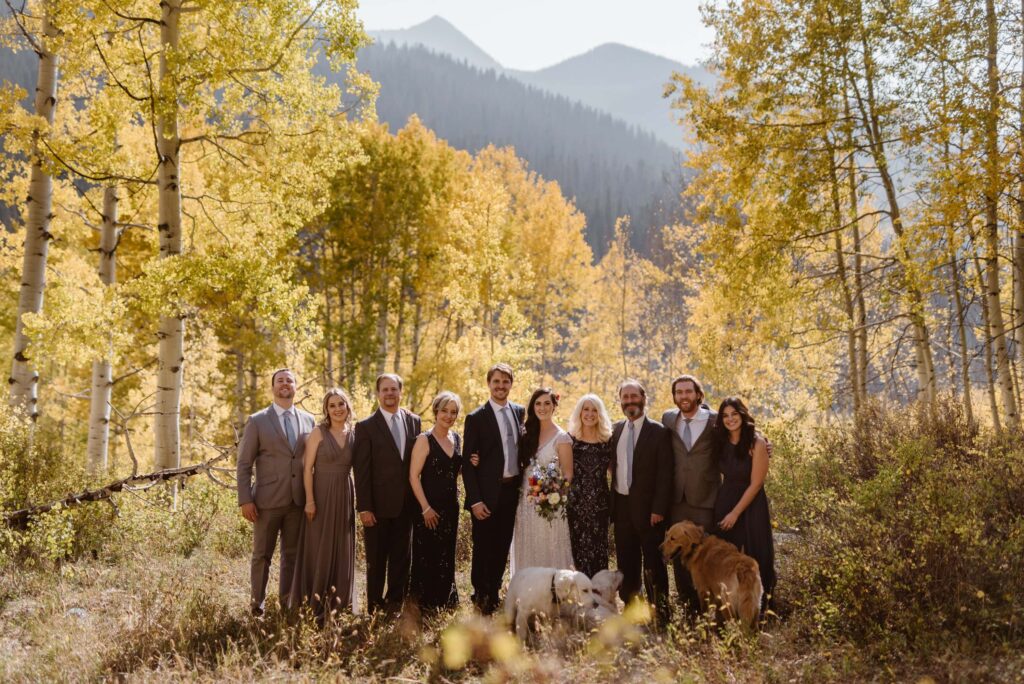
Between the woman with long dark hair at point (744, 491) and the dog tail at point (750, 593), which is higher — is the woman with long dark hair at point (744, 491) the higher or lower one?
the higher one

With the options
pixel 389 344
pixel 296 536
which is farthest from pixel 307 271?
pixel 296 536

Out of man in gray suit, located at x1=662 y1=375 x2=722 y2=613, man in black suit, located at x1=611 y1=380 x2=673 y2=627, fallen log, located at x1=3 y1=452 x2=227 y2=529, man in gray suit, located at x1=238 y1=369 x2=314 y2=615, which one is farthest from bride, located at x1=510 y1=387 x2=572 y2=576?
fallen log, located at x1=3 y1=452 x2=227 y2=529

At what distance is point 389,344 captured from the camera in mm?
21641

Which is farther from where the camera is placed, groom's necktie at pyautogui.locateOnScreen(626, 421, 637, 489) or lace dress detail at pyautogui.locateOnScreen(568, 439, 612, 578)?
lace dress detail at pyautogui.locateOnScreen(568, 439, 612, 578)

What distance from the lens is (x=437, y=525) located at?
5449 mm

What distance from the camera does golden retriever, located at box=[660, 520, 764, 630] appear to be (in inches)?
172

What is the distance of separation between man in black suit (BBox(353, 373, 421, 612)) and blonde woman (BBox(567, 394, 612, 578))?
4.29 feet

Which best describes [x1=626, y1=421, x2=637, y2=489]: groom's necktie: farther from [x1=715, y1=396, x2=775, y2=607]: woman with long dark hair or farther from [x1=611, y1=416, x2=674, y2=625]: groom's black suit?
[x1=715, y1=396, x2=775, y2=607]: woman with long dark hair

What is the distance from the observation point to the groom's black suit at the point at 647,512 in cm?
514

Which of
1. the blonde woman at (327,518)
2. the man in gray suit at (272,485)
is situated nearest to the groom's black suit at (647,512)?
the blonde woman at (327,518)

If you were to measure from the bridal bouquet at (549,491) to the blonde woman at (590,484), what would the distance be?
109 millimetres

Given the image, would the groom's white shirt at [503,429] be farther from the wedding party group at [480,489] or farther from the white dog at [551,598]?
the white dog at [551,598]

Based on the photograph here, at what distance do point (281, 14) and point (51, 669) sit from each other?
6888 millimetres

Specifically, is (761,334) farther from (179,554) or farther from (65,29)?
(65,29)
